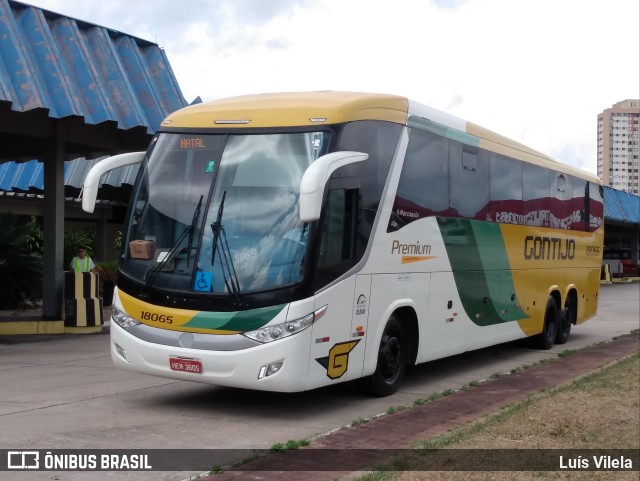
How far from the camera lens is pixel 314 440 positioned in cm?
796

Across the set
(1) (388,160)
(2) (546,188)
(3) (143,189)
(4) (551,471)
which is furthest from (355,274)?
(2) (546,188)

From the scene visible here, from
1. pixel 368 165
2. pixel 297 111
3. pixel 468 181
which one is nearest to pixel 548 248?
pixel 468 181

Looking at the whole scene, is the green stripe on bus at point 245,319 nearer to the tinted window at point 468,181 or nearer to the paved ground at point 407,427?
the paved ground at point 407,427

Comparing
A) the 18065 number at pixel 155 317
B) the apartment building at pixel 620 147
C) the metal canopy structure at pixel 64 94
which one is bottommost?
the 18065 number at pixel 155 317

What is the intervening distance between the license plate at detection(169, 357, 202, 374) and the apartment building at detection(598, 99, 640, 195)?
99.6m

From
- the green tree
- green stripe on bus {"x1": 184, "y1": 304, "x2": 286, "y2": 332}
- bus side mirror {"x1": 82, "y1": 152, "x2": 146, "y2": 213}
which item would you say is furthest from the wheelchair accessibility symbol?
the green tree

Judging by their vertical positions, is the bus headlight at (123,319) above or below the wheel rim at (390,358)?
above

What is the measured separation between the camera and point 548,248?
15.8 metres

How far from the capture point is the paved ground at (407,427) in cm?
683

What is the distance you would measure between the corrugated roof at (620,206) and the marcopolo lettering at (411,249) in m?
41.0

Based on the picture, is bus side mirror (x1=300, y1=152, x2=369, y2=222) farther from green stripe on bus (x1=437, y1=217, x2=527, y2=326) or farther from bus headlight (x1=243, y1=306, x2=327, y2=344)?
green stripe on bus (x1=437, y1=217, x2=527, y2=326)

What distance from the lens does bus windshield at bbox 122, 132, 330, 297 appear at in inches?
341

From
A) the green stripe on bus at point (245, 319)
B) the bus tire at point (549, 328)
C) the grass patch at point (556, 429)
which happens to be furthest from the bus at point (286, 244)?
the bus tire at point (549, 328)

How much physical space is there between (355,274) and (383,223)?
2.78 ft
